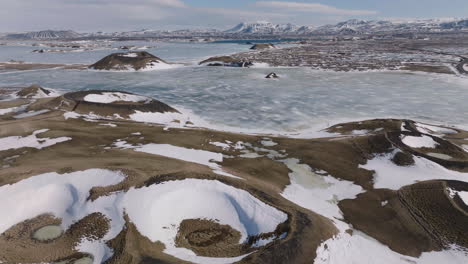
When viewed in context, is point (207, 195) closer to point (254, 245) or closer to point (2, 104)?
point (254, 245)

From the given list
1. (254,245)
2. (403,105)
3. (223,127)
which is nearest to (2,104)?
(223,127)

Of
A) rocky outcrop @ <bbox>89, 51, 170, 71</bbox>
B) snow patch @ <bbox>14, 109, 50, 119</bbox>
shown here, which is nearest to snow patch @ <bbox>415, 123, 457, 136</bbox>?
snow patch @ <bbox>14, 109, 50, 119</bbox>

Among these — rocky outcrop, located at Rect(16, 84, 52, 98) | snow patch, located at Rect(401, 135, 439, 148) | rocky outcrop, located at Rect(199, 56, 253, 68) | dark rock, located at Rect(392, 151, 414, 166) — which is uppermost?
rocky outcrop, located at Rect(199, 56, 253, 68)

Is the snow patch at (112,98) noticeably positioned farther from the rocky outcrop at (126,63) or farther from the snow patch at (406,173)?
the rocky outcrop at (126,63)

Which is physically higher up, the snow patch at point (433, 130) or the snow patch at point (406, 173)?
the snow patch at point (433, 130)

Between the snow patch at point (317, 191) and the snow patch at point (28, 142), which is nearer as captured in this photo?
the snow patch at point (317, 191)

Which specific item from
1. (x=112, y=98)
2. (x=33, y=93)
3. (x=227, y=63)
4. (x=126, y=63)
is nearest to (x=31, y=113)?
(x=112, y=98)

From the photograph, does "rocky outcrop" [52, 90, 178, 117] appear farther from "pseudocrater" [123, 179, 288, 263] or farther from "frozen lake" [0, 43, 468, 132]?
"pseudocrater" [123, 179, 288, 263]

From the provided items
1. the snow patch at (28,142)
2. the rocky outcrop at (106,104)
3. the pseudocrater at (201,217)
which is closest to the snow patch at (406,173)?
the pseudocrater at (201,217)

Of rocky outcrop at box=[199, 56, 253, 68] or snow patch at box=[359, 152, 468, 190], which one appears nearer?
snow patch at box=[359, 152, 468, 190]

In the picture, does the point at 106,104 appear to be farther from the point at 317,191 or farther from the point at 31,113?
the point at 317,191
